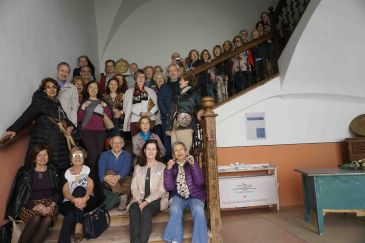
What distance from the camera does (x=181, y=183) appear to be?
286 centimetres

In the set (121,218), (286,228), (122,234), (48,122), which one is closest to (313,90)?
(286,228)

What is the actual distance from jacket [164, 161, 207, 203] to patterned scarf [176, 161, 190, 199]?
0.03 m

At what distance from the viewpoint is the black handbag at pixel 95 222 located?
2.64m

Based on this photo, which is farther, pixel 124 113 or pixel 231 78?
pixel 231 78

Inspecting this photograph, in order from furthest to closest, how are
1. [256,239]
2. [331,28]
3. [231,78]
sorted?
[231,78] < [331,28] < [256,239]

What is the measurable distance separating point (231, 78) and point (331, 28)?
1.73 meters

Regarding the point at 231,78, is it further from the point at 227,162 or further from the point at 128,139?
the point at 128,139

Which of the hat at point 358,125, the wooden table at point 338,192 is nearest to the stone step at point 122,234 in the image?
the wooden table at point 338,192

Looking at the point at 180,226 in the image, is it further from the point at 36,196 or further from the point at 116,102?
the point at 116,102

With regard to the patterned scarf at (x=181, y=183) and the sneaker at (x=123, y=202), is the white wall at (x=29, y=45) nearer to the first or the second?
the sneaker at (x=123, y=202)

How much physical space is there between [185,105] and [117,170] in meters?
1.06

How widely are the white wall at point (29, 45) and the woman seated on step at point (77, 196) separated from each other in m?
0.79

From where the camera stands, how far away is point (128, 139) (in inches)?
159

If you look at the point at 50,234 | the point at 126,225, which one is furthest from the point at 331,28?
the point at 50,234
